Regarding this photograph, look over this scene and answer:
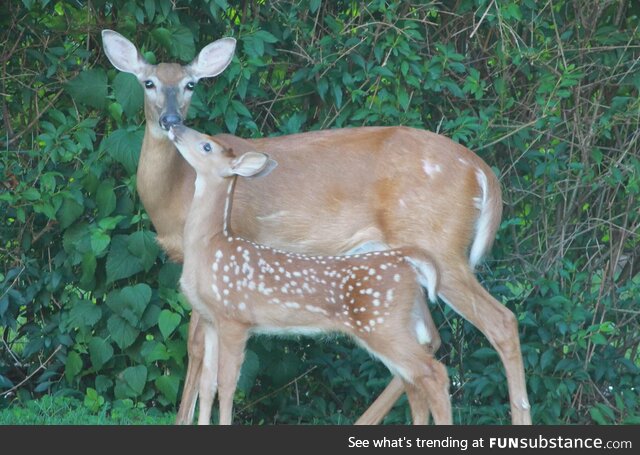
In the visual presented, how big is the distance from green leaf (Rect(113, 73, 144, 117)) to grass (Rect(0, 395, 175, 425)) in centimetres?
168

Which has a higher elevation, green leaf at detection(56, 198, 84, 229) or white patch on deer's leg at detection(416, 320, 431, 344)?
white patch on deer's leg at detection(416, 320, 431, 344)

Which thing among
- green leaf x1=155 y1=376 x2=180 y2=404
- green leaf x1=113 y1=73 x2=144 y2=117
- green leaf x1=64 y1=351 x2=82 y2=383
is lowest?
green leaf x1=64 y1=351 x2=82 y2=383

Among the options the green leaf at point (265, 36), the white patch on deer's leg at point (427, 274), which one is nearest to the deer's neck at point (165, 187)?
the green leaf at point (265, 36)

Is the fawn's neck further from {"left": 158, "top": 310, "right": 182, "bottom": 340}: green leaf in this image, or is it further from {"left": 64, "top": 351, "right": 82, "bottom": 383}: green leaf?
{"left": 64, "top": 351, "right": 82, "bottom": 383}: green leaf

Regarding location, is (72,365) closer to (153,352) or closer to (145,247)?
(153,352)

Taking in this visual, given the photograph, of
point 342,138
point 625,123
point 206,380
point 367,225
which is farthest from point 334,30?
point 206,380

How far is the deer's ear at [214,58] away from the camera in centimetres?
761

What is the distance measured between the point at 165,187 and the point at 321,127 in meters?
1.36

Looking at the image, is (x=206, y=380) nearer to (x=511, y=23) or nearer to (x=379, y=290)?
(x=379, y=290)

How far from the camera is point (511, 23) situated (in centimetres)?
852

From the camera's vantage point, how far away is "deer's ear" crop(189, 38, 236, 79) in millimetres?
7613

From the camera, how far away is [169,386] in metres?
7.95

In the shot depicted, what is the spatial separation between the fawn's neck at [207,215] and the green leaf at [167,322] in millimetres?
1104

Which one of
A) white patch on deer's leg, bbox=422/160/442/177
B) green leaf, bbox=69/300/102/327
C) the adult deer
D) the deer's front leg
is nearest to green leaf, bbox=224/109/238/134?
the adult deer
